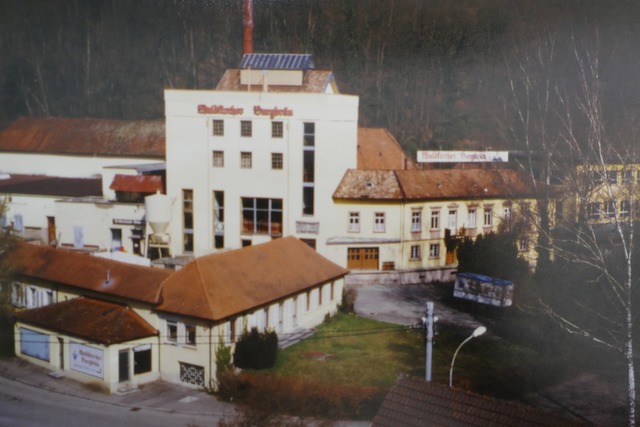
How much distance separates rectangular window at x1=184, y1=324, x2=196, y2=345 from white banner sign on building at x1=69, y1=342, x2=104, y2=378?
656 millimetres

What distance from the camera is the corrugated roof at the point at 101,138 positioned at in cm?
877

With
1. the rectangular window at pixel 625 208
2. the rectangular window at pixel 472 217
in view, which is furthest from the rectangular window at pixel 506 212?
the rectangular window at pixel 625 208

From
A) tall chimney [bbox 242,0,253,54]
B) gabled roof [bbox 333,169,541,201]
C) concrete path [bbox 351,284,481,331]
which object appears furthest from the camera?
gabled roof [bbox 333,169,541,201]

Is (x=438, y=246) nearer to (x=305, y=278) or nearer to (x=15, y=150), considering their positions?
(x=305, y=278)

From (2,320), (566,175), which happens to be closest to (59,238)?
(2,320)

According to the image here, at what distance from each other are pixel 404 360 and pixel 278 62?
4410 millimetres

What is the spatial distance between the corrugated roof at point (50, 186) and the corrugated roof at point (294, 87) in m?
2.02

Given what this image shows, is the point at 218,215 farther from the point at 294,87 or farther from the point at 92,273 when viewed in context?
the point at 92,273

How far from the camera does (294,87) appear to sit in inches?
359

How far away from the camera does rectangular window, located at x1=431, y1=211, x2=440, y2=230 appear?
878 centimetres

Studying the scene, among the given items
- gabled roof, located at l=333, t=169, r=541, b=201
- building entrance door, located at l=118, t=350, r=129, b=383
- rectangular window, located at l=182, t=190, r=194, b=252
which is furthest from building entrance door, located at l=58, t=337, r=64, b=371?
gabled roof, located at l=333, t=169, r=541, b=201

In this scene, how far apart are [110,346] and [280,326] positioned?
154 cm

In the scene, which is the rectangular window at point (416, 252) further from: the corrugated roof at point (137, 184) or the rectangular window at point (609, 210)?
the rectangular window at point (609, 210)

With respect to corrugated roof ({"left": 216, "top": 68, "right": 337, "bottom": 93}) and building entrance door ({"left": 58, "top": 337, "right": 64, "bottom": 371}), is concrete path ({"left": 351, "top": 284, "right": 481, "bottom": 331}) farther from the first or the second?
building entrance door ({"left": 58, "top": 337, "right": 64, "bottom": 371})
